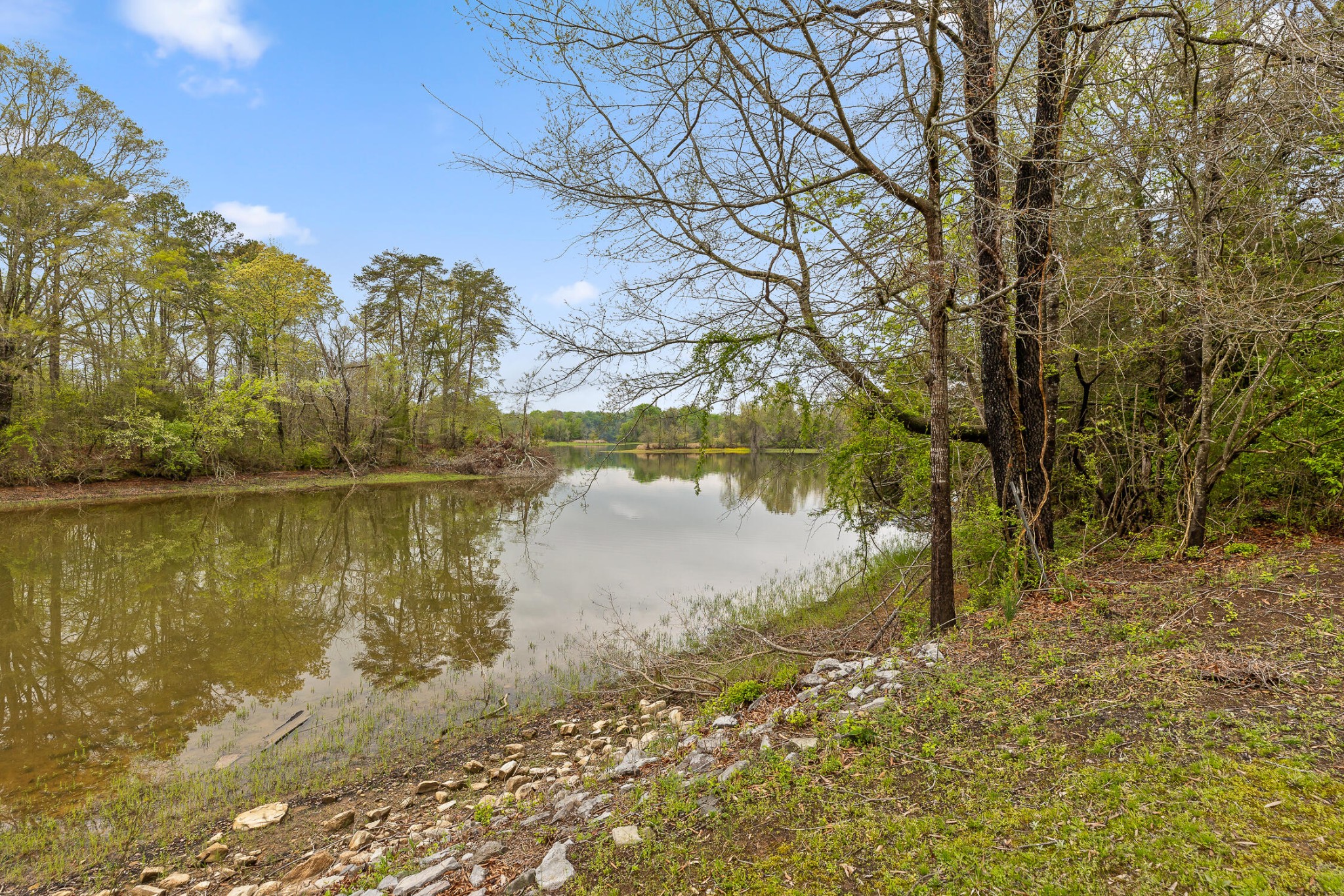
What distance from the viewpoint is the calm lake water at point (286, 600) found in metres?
5.82

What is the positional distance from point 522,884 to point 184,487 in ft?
89.2

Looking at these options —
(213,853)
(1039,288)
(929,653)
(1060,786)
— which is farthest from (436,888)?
(1039,288)

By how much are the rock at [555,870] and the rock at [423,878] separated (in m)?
0.64

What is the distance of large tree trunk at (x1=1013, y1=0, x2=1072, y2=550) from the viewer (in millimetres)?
5047

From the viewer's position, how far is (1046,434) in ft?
18.5

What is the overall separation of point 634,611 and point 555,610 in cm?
133

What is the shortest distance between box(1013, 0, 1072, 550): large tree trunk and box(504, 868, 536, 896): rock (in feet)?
17.1

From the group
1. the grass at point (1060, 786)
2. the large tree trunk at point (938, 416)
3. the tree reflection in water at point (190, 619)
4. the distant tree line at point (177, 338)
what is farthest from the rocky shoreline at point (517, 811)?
the distant tree line at point (177, 338)

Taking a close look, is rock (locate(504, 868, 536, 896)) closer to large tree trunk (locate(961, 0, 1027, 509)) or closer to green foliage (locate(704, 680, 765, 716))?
green foliage (locate(704, 680, 765, 716))

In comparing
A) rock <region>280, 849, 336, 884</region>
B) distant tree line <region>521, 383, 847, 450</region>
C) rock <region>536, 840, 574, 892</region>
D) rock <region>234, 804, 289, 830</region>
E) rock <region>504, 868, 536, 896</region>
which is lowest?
rock <region>234, 804, 289, 830</region>

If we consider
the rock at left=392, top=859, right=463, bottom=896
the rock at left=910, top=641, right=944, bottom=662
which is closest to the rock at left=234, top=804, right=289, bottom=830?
the rock at left=392, top=859, right=463, bottom=896

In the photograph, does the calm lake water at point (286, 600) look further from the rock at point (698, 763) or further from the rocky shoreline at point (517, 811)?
the rock at point (698, 763)

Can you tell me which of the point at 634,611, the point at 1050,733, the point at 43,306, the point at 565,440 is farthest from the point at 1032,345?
the point at 565,440

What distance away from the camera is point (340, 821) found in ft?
13.7
